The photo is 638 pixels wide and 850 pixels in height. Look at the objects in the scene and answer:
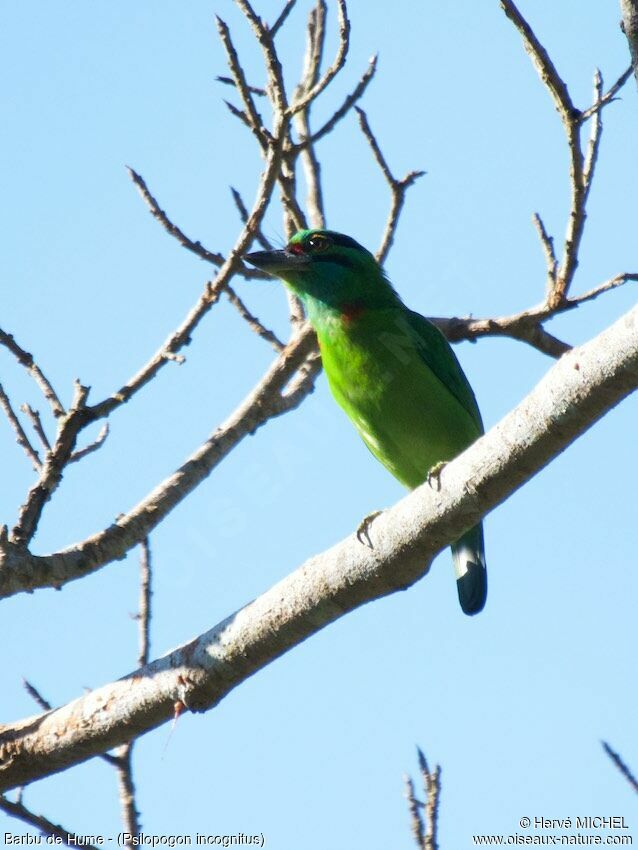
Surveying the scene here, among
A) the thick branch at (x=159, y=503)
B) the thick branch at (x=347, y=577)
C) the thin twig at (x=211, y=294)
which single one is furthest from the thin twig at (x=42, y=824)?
the thin twig at (x=211, y=294)

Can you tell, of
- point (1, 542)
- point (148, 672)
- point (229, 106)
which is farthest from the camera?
point (229, 106)

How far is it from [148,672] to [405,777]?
0.89 m

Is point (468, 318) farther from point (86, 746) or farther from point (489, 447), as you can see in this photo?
point (86, 746)

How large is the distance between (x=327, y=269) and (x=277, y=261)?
0.28 metres

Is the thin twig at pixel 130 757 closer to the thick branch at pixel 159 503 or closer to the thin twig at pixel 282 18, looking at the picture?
the thick branch at pixel 159 503

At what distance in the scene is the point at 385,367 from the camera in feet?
15.7

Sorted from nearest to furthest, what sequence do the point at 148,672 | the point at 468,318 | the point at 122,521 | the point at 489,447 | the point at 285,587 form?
the point at 489,447 → the point at 285,587 → the point at 148,672 → the point at 122,521 → the point at 468,318

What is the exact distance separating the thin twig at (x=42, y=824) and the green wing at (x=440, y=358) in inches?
104

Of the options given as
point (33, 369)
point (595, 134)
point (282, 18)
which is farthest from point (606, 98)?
point (33, 369)

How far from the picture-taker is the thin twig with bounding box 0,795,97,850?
296 centimetres

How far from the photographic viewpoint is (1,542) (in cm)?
329

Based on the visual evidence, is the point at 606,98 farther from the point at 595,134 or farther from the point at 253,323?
the point at 253,323

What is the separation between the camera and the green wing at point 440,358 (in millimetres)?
4949

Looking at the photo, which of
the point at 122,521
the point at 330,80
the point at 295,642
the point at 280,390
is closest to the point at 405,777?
the point at 295,642
